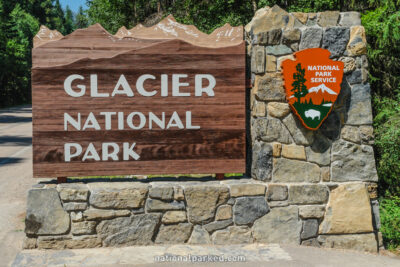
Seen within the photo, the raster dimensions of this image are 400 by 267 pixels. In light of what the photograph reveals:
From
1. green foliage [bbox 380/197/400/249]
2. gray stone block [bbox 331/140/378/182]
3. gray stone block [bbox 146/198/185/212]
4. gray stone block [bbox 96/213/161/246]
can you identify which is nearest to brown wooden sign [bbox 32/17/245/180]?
gray stone block [bbox 146/198/185/212]

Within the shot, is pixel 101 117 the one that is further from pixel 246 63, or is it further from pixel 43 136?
pixel 246 63

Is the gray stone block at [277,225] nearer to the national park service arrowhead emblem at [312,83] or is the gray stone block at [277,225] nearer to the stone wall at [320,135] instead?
the stone wall at [320,135]

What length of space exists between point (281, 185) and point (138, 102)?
1916 millimetres

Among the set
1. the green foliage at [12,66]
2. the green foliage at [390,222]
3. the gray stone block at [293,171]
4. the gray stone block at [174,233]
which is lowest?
the green foliage at [390,222]

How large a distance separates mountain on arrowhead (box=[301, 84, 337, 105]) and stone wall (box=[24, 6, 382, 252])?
0.17 metres

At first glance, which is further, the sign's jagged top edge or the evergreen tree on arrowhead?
the sign's jagged top edge

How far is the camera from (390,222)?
6.42 meters

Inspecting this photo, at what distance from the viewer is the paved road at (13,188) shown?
506 centimetres

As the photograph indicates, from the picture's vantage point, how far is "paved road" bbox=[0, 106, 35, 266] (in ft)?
16.6

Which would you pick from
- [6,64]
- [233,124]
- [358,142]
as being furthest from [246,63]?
[6,64]

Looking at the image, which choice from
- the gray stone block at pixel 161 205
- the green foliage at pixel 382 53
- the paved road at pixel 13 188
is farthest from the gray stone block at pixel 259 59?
the paved road at pixel 13 188

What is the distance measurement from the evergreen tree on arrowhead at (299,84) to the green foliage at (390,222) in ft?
8.01

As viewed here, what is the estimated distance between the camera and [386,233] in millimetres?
6160

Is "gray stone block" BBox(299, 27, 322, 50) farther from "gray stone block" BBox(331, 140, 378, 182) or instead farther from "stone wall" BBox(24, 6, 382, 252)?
"gray stone block" BBox(331, 140, 378, 182)
